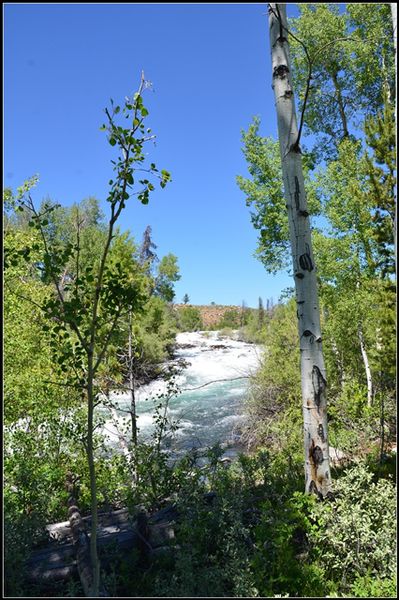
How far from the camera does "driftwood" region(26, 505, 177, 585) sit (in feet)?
8.94

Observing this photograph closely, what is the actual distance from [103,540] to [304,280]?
2.59 m

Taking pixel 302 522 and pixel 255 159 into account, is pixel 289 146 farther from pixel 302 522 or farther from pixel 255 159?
pixel 255 159

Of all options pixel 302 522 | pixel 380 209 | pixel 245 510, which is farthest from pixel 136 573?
pixel 380 209

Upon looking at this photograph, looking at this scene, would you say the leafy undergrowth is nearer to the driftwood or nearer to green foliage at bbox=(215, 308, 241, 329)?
the driftwood

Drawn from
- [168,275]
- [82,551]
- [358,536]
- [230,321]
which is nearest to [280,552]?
[358,536]

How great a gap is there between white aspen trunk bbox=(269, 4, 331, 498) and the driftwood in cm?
130

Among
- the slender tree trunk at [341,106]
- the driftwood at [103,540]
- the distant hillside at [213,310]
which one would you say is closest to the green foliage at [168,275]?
the slender tree trunk at [341,106]

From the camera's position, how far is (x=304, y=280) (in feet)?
9.80

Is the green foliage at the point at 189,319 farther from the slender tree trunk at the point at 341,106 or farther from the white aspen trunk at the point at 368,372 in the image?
the white aspen trunk at the point at 368,372

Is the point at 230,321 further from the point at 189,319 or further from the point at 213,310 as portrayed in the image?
the point at 213,310

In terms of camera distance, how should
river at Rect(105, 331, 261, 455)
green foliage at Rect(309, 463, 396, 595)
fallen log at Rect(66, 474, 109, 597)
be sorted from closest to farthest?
green foliage at Rect(309, 463, 396, 595)
fallen log at Rect(66, 474, 109, 597)
river at Rect(105, 331, 261, 455)

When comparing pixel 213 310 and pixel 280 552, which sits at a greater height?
pixel 213 310

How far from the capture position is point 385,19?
6988 millimetres

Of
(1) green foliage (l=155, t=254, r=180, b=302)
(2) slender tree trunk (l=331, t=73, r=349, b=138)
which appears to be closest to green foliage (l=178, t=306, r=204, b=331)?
(1) green foliage (l=155, t=254, r=180, b=302)
